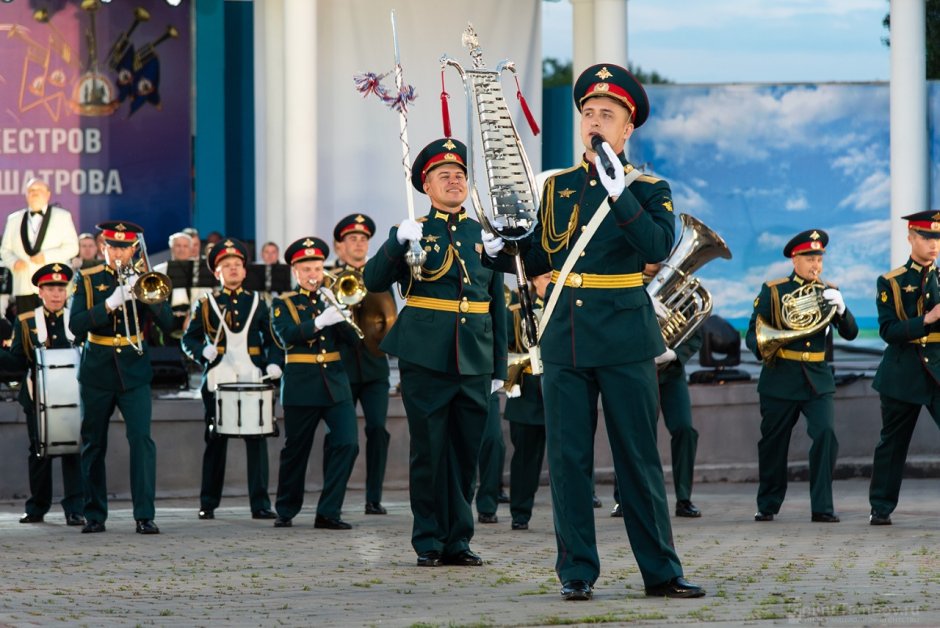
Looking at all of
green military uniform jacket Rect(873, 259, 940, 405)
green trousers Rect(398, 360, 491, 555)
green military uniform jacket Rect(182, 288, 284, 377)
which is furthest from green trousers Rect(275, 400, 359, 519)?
green military uniform jacket Rect(873, 259, 940, 405)

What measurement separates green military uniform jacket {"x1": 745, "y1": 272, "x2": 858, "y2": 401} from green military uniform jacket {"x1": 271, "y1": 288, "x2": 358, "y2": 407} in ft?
9.11

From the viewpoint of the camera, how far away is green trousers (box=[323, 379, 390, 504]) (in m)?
12.6

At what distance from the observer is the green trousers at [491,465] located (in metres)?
12.1

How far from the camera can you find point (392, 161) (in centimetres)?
2197

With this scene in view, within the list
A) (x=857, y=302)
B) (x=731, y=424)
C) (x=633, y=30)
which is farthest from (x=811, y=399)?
(x=633, y=30)

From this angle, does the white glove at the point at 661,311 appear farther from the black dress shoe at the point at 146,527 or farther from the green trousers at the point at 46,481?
the green trousers at the point at 46,481

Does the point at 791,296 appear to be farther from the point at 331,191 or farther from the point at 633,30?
the point at 633,30

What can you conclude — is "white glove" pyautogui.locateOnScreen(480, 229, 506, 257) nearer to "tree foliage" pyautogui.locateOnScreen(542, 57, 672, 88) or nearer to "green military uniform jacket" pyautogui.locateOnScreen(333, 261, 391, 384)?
"green military uniform jacket" pyautogui.locateOnScreen(333, 261, 391, 384)

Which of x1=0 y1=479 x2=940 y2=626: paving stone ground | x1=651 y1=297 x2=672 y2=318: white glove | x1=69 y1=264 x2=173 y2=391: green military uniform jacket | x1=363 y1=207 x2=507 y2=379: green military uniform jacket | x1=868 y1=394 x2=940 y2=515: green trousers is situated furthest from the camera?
x1=651 y1=297 x2=672 y2=318: white glove

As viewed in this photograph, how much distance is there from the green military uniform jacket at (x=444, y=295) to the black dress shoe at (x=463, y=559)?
90 cm

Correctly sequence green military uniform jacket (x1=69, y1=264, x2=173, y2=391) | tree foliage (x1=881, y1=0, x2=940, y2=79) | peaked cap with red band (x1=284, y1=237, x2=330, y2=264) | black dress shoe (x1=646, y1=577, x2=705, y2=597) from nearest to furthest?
black dress shoe (x1=646, y1=577, x2=705, y2=597) → green military uniform jacket (x1=69, y1=264, x2=173, y2=391) → peaked cap with red band (x1=284, y1=237, x2=330, y2=264) → tree foliage (x1=881, y1=0, x2=940, y2=79)

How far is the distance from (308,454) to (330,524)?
24.2 inches

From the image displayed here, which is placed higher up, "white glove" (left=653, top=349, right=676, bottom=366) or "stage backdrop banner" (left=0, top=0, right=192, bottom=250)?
"stage backdrop banner" (left=0, top=0, right=192, bottom=250)

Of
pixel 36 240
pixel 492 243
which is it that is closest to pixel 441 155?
pixel 492 243
